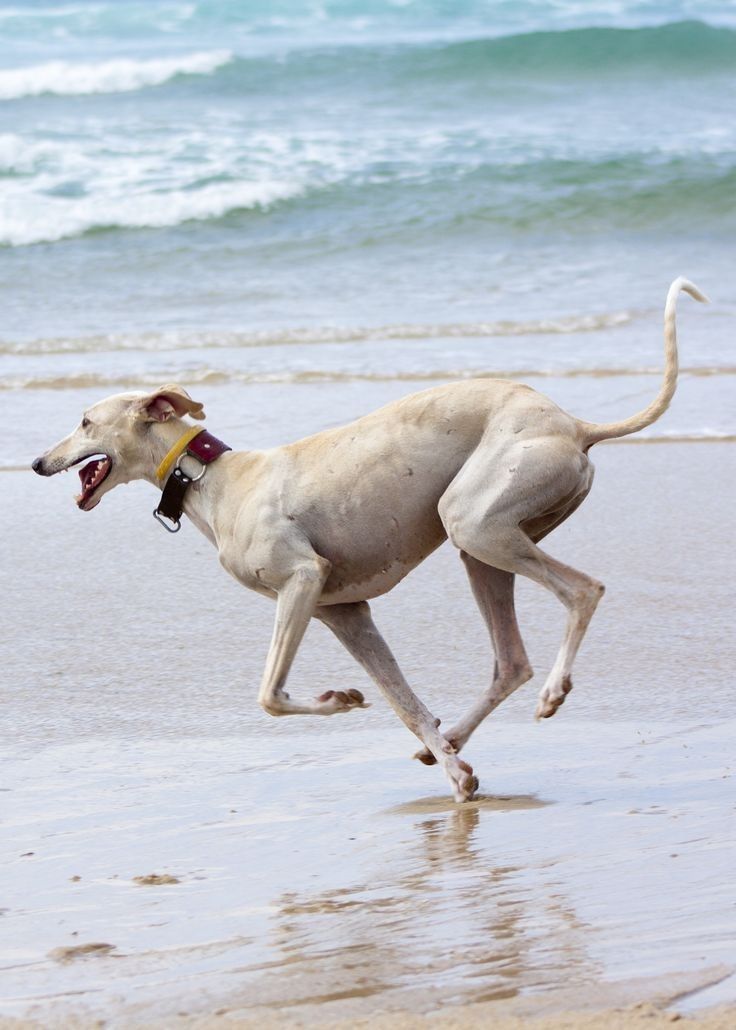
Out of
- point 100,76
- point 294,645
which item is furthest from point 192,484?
point 100,76

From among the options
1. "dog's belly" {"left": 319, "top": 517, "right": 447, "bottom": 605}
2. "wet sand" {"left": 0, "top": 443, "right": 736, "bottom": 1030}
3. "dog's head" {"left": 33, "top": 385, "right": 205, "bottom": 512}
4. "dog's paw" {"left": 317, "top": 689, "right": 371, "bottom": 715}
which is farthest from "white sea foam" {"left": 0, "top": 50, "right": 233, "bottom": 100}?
"dog's paw" {"left": 317, "top": 689, "right": 371, "bottom": 715}

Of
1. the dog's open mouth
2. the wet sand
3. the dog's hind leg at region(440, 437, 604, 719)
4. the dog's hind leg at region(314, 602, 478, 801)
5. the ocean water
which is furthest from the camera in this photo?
the ocean water

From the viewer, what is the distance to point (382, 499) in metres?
4.89

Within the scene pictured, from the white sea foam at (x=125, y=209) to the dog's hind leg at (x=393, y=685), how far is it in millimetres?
13966

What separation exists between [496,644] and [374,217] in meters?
13.6

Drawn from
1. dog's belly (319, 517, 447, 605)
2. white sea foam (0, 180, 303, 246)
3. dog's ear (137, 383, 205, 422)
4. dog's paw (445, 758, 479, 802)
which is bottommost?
white sea foam (0, 180, 303, 246)

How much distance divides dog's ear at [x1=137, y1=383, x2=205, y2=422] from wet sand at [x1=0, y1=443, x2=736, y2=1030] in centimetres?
111

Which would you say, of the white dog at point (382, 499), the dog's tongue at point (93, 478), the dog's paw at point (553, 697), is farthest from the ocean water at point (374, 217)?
the dog's paw at point (553, 697)

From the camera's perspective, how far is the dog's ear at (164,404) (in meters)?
5.11

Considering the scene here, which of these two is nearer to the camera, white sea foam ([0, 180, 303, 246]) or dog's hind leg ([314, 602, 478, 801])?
dog's hind leg ([314, 602, 478, 801])

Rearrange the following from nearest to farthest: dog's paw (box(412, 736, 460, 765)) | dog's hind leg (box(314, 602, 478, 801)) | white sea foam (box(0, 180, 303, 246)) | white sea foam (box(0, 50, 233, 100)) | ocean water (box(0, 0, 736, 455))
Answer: dog's hind leg (box(314, 602, 478, 801)) < dog's paw (box(412, 736, 460, 765)) < ocean water (box(0, 0, 736, 455)) < white sea foam (box(0, 180, 303, 246)) < white sea foam (box(0, 50, 233, 100))

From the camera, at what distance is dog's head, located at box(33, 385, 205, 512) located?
203 inches

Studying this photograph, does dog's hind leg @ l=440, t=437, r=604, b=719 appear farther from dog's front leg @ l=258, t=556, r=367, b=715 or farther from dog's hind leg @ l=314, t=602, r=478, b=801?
dog's front leg @ l=258, t=556, r=367, b=715

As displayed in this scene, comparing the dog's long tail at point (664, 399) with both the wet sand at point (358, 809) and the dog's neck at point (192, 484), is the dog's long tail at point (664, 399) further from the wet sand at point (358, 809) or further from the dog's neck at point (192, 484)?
the dog's neck at point (192, 484)
